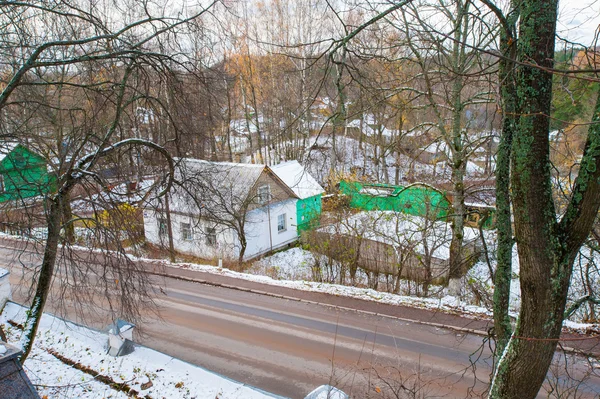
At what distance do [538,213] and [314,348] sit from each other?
7301mm

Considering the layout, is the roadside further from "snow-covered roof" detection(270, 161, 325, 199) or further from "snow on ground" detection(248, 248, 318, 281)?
"snow-covered roof" detection(270, 161, 325, 199)

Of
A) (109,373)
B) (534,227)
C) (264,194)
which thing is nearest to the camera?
(534,227)

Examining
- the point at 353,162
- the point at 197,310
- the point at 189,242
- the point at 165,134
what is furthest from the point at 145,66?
the point at 353,162

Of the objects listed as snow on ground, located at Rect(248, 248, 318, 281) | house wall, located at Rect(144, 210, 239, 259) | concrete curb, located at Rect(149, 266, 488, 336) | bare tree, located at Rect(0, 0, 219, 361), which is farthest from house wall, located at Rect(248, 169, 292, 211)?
bare tree, located at Rect(0, 0, 219, 361)

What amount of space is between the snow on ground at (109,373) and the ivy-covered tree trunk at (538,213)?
522 cm

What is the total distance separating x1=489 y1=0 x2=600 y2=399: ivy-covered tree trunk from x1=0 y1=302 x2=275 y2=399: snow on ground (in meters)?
5.22

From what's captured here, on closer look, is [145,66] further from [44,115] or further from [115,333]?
[115,333]

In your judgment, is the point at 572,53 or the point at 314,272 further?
the point at 314,272

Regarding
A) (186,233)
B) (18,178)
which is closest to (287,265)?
(186,233)

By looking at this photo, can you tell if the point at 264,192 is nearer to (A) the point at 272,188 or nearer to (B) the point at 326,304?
(A) the point at 272,188

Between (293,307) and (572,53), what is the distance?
32.4 feet

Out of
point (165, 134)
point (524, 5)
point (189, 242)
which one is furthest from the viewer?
point (189, 242)

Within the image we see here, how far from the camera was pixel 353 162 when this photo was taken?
118 feet

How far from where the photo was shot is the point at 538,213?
3566 millimetres
